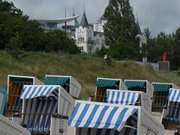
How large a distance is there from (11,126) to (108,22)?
6013 centimetres

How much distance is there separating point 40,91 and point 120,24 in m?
54.5

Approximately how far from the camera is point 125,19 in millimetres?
62781

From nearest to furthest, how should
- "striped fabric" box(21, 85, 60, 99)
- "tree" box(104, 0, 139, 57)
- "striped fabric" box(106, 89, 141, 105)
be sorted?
"striped fabric" box(21, 85, 60, 99)
"striped fabric" box(106, 89, 141, 105)
"tree" box(104, 0, 139, 57)

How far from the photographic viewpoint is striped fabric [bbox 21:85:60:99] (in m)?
9.10

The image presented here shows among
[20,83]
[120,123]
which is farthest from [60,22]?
[120,123]

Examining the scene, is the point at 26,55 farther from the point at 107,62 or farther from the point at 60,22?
the point at 60,22

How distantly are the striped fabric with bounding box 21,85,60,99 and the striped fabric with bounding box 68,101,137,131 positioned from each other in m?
3.36

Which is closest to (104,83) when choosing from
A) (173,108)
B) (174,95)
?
(173,108)

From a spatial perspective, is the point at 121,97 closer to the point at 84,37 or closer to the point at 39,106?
the point at 39,106

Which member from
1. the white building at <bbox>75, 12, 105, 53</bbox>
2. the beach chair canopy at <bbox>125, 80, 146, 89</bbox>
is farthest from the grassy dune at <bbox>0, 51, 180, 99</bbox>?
the white building at <bbox>75, 12, 105, 53</bbox>

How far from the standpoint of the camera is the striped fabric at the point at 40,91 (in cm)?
910

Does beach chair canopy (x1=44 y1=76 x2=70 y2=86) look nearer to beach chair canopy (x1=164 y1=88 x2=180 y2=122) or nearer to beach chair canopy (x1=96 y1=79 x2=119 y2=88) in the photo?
beach chair canopy (x1=96 y1=79 x2=119 y2=88)

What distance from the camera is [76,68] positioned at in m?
27.7

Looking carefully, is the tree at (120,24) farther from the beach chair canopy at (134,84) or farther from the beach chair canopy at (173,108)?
the beach chair canopy at (173,108)
